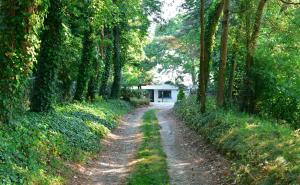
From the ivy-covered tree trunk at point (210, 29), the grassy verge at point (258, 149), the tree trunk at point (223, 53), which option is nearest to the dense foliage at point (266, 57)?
the tree trunk at point (223, 53)

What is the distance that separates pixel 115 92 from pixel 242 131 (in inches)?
1052

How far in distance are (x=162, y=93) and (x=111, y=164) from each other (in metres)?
71.9

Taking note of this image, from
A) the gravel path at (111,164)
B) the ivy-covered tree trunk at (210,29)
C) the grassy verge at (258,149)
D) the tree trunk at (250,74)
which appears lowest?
the gravel path at (111,164)

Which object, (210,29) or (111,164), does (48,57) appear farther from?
(210,29)

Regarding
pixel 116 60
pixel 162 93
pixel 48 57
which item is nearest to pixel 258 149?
pixel 48 57

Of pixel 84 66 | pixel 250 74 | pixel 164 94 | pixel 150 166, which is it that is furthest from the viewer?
pixel 164 94

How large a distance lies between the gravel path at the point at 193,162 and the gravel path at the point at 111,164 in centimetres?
140

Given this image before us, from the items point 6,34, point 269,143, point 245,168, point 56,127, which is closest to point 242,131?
point 269,143

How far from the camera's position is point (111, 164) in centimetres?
1397

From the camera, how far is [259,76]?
71.1 feet

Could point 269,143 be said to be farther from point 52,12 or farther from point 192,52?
point 192,52

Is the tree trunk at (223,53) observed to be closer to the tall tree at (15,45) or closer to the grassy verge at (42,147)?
the grassy verge at (42,147)

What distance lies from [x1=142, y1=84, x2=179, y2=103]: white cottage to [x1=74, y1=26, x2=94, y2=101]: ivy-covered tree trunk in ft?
193

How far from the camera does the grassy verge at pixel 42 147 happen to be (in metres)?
8.89
